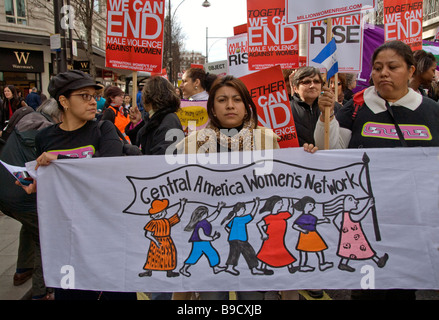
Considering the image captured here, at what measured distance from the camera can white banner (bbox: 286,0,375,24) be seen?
2.87 metres

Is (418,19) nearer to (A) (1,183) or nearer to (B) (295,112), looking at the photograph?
(B) (295,112)

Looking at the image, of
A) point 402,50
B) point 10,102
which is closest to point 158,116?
point 402,50

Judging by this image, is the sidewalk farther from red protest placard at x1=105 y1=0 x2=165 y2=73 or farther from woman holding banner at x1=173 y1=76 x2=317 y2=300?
red protest placard at x1=105 y1=0 x2=165 y2=73

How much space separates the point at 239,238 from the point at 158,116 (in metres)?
1.53

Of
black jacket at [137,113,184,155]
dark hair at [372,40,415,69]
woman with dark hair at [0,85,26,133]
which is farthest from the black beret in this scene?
→ woman with dark hair at [0,85,26,133]

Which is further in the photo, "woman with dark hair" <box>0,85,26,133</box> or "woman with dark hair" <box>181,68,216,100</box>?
"woman with dark hair" <box>0,85,26,133</box>

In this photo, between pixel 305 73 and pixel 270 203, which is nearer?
pixel 270 203

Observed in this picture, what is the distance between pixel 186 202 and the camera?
99.2 inches

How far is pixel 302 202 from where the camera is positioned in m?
2.50

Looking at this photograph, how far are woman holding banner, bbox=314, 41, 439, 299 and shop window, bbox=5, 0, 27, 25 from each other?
826 inches

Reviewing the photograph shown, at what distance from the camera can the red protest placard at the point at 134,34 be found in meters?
4.17

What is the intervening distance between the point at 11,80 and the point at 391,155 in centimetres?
2123

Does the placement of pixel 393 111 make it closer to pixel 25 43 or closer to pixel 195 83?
pixel 195 83
